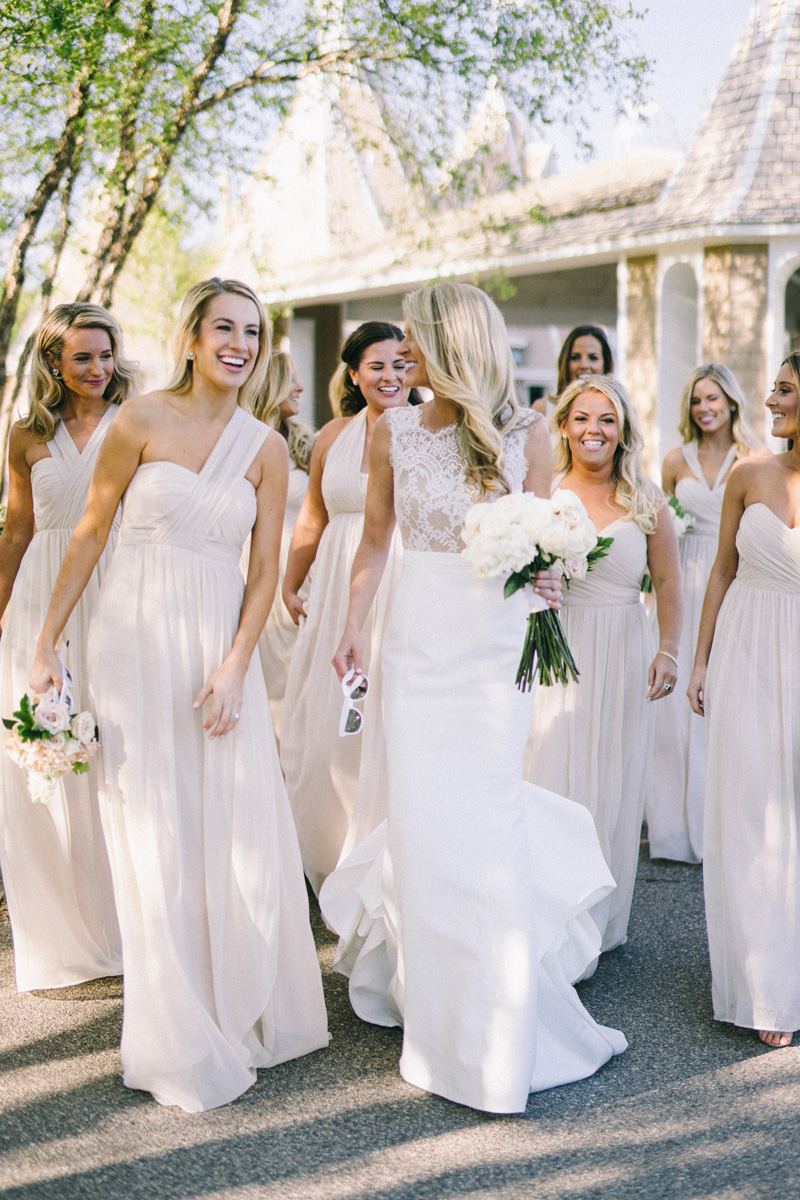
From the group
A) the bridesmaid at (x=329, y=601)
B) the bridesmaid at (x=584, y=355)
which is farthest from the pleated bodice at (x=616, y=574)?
the bridesmaid at (x=584, y=355)

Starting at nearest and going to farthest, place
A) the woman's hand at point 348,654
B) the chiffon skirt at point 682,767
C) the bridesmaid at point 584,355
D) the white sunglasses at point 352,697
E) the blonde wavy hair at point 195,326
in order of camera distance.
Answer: the blonde wavy hair at point 195,326
the white sunglasses at point 352,697
the woman's hand at point 348,654
the chiffon skirt at point 682,767
the bridesmaid at point 584,355

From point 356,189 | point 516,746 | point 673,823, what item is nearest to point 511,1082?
point 516,746

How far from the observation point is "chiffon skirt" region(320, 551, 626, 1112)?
388 centimetres

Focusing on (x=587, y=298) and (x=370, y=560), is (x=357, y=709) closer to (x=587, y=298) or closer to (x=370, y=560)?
(x=370, y=560)

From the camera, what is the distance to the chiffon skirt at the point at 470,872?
3879 millimetres

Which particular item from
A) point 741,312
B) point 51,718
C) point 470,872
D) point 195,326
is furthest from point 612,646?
point 741,312

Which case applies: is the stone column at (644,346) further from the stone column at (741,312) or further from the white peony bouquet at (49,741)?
the white peony bouquet at (49,741)

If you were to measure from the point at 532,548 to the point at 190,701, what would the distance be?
122cm

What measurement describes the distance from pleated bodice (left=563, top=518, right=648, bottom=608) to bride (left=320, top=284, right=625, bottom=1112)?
4.31 ft

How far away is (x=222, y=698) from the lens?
13.1 feet

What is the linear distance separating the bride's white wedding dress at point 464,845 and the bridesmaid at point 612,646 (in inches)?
46.5

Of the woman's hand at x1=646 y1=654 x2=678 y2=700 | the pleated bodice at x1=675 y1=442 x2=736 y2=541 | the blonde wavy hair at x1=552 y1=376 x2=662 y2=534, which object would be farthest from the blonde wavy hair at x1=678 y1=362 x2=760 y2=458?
the woman's hand at x1=646 y1=654 x2=678 y2=700

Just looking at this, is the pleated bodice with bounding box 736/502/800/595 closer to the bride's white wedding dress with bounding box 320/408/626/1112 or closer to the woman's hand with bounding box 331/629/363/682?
the bride's white wedding dress with bounding box 320/408/626/1112

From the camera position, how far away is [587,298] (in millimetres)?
20531
